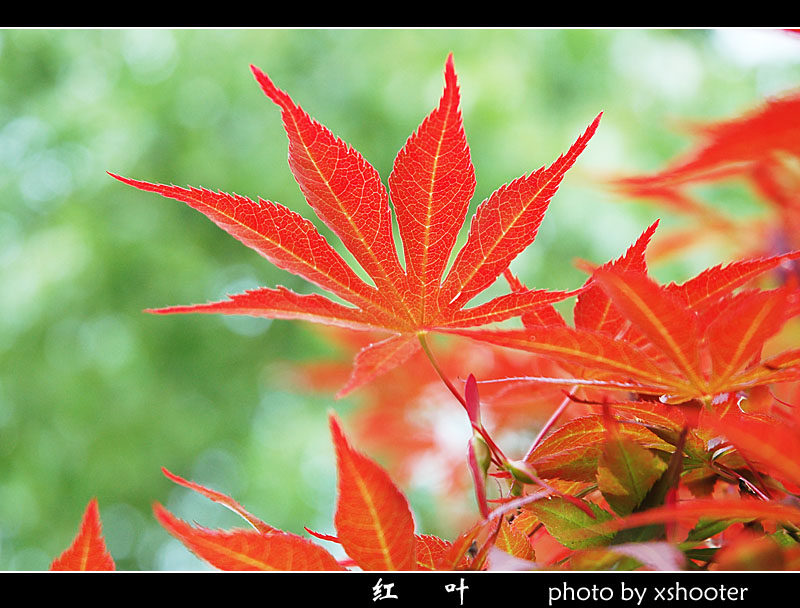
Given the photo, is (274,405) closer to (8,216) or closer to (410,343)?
(8,216)

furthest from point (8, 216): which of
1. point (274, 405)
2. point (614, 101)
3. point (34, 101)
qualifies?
point (614, 101)

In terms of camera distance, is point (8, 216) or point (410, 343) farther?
point (8, 216)

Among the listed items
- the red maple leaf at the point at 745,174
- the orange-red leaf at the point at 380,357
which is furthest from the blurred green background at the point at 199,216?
the orange-red leaf at the point at 380,357

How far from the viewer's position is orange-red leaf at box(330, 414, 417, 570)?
8.4 inches

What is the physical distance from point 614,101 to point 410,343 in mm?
2627

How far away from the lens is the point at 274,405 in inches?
102

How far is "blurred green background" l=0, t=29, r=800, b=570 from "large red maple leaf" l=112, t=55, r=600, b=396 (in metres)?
1.82

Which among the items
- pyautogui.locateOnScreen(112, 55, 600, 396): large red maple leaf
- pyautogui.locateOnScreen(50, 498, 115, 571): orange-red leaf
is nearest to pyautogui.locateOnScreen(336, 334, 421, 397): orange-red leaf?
pyautogui.locateOnScreen(112, 55, 600, 396): large red maple leaf

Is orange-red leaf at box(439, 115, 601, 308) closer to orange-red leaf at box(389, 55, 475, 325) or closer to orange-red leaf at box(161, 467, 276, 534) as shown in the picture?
orange-red leaf at box(389, 55, 475, 325)

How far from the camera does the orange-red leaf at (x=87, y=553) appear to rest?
0.24m

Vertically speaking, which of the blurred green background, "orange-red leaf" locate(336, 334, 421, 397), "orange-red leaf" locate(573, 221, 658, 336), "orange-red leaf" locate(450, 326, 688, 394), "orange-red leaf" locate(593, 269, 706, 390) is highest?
the blurred green background

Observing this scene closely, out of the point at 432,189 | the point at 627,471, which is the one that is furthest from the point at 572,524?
the point at 432,189

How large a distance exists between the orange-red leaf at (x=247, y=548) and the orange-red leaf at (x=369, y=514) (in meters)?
0.01
